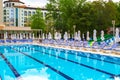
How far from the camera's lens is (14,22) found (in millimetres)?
82312

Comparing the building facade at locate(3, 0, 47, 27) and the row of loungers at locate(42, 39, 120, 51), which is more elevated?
the building facade at locate(3, 0, 47, 27)

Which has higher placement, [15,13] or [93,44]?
[15,13]

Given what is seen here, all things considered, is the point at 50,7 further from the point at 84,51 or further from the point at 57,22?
the point at 84,51

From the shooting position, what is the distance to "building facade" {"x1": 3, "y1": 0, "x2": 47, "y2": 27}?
8169 centimetres

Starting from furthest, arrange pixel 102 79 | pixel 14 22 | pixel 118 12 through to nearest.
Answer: pixel 14 22 < pixel 118 12 < pixel 102 79

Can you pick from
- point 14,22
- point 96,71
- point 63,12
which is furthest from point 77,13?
point 14,22

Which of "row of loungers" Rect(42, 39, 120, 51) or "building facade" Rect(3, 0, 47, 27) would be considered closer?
"row of loungers" Rect(42, 39, 120, 51)

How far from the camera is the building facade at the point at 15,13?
268 ft

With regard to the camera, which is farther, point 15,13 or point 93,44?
point 15,13

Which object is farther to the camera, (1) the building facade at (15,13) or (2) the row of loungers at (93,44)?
(1) the building facade at (15,13)

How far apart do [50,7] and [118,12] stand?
41.0ft

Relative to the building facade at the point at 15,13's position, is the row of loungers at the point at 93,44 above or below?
below

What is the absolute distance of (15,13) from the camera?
273 ft

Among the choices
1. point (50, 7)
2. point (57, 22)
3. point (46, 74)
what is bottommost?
point (46, 74)
